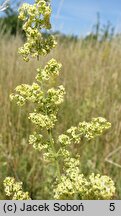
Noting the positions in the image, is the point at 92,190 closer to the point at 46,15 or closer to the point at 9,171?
the point at 46,15

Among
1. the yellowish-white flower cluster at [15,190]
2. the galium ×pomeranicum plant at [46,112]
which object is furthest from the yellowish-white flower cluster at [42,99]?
the yellowish-white flower cluster at [15,190]

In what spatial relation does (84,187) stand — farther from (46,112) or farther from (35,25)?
(35,25)

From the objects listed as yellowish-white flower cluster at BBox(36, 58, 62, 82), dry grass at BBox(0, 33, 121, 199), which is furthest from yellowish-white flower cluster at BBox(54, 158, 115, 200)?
dry grass at BBox(0, 33, 121, 199)

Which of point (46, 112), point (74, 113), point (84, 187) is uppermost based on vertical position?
point (74, 113)

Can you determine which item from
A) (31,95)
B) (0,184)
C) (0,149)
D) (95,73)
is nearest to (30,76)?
(95,73)

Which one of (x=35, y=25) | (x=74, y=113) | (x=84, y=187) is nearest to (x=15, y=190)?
(x=84, y=187)

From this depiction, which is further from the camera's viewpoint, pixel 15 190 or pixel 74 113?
pixel 74 113

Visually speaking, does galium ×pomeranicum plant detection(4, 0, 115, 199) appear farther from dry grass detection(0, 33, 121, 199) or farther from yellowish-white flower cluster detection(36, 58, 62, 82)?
dry grass detection(0, 33, 121, 199)
